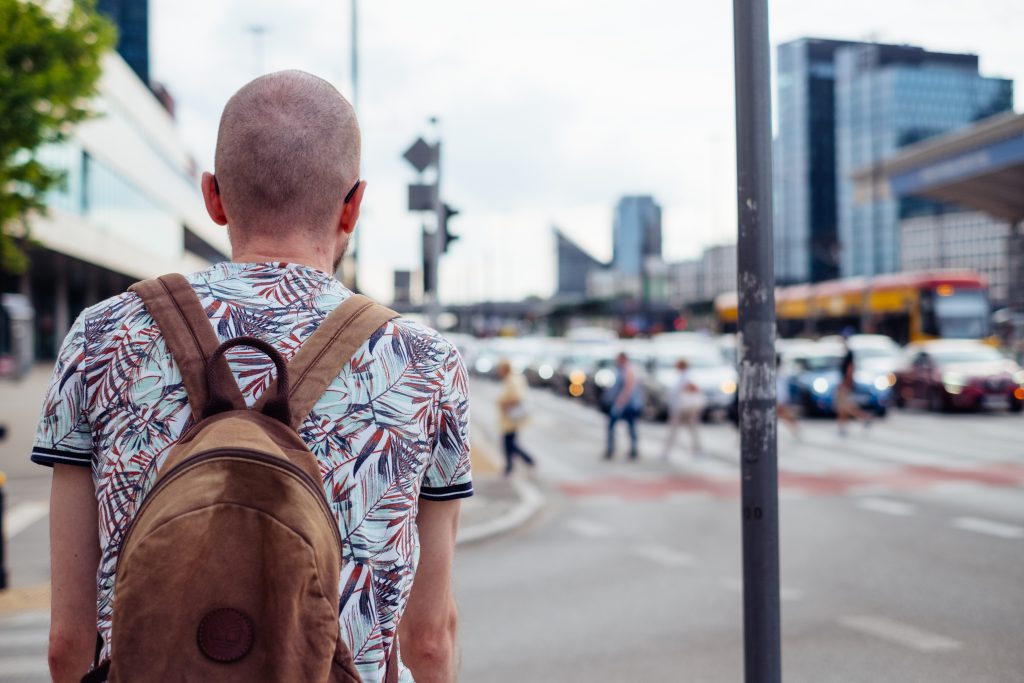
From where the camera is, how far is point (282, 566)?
128 centimetres

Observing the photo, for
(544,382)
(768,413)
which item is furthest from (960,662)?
(544,382)

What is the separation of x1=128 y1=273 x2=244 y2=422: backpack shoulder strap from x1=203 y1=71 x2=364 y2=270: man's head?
155 millimetres

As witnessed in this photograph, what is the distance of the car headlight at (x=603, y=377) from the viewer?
3125 centimetres

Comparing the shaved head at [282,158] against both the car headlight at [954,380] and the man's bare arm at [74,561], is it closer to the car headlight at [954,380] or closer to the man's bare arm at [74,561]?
the man's bare arm at [74,561]

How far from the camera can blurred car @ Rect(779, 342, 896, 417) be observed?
24.9 m

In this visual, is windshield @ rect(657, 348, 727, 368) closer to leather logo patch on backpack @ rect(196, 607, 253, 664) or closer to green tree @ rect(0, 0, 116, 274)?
green tree @ rect(0, 0, 116, 274)

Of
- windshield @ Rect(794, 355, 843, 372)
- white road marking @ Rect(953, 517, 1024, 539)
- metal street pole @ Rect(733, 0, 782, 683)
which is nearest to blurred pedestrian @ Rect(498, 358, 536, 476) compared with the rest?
white road marking @ Rect(953, 517, 1024, 539)

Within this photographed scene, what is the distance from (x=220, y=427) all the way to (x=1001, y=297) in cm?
16545

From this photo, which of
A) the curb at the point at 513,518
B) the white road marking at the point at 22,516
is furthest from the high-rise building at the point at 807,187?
the white road marking at the point at 22,516

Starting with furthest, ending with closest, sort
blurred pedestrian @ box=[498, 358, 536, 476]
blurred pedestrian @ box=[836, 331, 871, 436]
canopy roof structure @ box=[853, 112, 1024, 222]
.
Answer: canopy roof structure @ box=[853, 112, 1024, 222]
blurred pedestrian @ box=[836, 331, 871, 436]
blurred pedestrian @ box=[498, 358, 536, 476]

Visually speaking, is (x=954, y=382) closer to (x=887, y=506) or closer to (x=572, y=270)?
(x=887, y=506)

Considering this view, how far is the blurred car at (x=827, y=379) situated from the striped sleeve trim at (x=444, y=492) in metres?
23.7

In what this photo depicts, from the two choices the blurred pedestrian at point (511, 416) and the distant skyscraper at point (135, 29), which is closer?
the blurred pedestrian at point (511, 416)

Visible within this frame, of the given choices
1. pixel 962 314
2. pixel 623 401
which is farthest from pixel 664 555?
pixel 962 314
